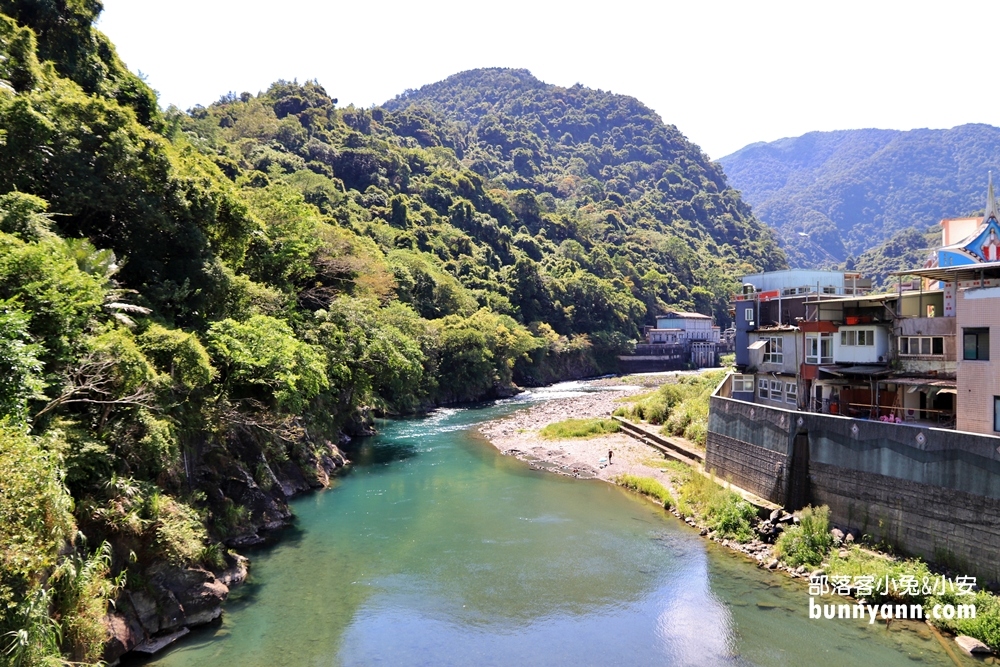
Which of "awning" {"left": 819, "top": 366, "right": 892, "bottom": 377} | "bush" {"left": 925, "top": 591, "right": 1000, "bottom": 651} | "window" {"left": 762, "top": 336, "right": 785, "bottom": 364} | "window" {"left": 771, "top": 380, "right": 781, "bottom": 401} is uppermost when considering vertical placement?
"window" {"left": 762, "top": 336, "right": 785, "bottom": 364}

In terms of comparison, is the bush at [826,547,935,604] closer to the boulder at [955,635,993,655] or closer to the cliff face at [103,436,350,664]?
the boulder at [955,635,993,655]

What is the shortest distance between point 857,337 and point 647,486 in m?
11.2

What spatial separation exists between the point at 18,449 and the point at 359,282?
29493 mm

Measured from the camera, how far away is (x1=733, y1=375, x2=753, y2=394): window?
3105 cm

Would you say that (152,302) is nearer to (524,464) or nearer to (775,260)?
(524,464)

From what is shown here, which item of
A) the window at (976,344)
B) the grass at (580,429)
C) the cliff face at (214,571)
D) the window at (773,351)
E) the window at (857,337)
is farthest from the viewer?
the grass at (580,429)

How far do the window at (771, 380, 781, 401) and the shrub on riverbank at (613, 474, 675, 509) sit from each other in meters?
7.04

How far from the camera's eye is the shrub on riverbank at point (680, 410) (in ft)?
116

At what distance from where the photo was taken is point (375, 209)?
94.1 meters

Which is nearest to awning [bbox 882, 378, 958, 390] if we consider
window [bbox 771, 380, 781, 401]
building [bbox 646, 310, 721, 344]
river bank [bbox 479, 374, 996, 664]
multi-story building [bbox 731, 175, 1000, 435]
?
multi-story building [bbox 731, 175, 1000, 435]

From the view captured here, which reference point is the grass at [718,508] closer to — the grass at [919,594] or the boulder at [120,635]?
the grass at [919,594]


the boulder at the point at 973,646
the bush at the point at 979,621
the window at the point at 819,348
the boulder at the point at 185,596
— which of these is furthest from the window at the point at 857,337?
the boulder at the point at 185,596

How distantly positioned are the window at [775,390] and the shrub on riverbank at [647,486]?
23.1 ft

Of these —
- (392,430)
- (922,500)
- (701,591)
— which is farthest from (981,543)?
(392,430)
